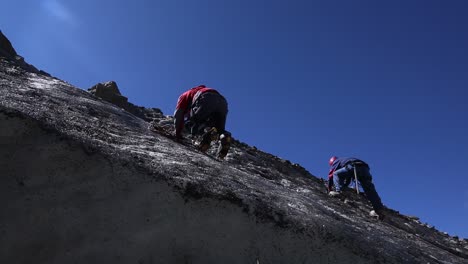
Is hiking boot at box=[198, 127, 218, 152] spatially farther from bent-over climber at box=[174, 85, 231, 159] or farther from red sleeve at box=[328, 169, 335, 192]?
red sleeve at box=[328, 169, 335, 192]

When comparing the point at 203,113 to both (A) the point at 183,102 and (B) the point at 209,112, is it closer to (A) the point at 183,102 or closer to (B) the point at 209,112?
(B) the point at 209,112

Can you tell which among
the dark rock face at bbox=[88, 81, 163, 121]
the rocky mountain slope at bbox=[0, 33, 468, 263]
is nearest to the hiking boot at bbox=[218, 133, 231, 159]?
the rocky mountain slope at bbox=[0, 33, 468, 263]

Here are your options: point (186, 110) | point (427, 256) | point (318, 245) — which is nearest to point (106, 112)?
point (186, 110)

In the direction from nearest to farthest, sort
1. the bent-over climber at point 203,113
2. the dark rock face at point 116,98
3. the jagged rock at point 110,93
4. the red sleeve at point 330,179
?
1. the bent-over climber at point 203,113
2. the red sleeve at point 330,179
3. the dark rock face at point 116,98
4. the jagged rock at point 110,93

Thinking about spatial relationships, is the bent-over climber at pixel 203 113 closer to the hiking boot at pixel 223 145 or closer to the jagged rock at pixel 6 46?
the hiking boot at pixel 223 145

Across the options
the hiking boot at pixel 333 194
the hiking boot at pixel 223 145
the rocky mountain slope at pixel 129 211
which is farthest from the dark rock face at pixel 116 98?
the rocky mountain slope at pixel 129 211

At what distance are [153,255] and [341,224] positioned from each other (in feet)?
8.89

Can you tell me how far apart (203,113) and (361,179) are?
3.91 meters

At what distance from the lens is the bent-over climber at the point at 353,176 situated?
29.6 feet

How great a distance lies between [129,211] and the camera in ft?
13.4

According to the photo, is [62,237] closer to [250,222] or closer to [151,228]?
[151,228]

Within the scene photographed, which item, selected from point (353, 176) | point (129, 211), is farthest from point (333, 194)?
point (129, 211)

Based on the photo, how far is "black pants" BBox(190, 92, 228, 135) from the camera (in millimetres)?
8391

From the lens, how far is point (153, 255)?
384 cm
